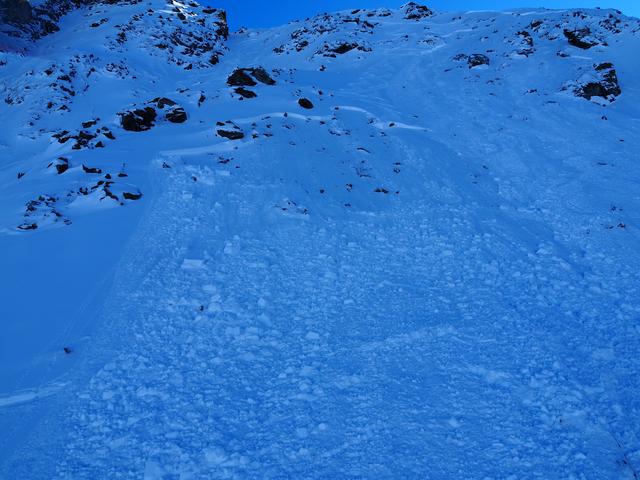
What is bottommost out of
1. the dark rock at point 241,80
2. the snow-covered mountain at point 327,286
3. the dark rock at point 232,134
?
the snow-covered mountain at point 327,286

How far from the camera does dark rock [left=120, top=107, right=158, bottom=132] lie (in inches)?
587

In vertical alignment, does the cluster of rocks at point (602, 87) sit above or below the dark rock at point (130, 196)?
above

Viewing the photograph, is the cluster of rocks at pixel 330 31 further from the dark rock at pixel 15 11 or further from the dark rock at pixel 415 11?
the dark rock at pixel 15 11

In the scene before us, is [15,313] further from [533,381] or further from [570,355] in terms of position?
[570,355]

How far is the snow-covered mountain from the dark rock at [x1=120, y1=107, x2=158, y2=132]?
0.27ft

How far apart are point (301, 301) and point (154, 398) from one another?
9.38ft

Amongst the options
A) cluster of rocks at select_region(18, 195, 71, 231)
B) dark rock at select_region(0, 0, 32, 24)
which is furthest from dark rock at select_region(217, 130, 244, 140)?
dark rock at select_region(0, 0, 32, 24)

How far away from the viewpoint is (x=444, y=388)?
5629 mm

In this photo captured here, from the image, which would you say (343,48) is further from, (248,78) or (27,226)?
(27,226)

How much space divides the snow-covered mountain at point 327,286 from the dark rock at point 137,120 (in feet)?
0.27

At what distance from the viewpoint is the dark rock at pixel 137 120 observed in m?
14.9

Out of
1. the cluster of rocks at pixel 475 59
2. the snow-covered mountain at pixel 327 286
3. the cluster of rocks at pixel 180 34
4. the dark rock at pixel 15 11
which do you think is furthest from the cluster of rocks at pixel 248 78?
the dark rock at pixel 15 11

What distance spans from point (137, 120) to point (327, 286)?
37.1 feet

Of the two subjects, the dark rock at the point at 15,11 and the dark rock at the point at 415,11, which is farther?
the dark rock at the point at 415,11
